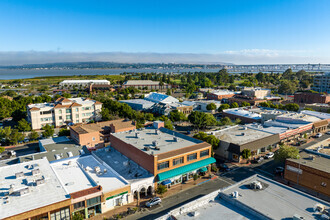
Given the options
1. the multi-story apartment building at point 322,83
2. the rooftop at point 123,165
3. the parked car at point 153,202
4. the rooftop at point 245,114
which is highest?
the multi-story apartment building at point 322,83

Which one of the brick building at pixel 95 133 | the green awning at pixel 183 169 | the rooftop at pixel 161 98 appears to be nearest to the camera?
the green awning at pixel 183 169

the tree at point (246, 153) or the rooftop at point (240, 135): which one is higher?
the rooftop at point (240, 135)

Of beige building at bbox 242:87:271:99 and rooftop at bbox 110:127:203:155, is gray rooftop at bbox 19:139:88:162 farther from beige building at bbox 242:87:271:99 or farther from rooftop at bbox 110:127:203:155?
beige building at bbox 242:87:271:99

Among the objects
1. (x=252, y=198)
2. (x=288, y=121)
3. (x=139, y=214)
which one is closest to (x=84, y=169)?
(x=139, y=214)

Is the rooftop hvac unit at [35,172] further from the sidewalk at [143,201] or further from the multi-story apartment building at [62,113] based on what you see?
the multi-story apartment building at [62,113]

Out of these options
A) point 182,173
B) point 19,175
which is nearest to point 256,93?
point 182,173

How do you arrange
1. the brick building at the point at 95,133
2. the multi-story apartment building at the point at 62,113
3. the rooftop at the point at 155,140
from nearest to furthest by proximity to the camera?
the rooftop at the point at 155,140
the brick building at the point at 95,133
the multi-story apartment building at the point at 62,113

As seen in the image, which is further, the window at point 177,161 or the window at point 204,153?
the window at point 204,153

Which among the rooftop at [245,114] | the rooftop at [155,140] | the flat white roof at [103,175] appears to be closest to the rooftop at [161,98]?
the rooftop at [245,114]
